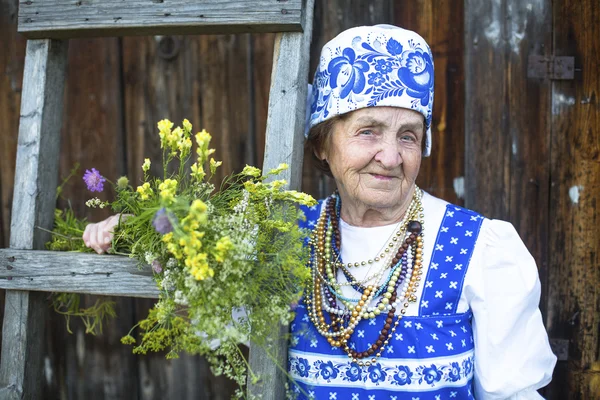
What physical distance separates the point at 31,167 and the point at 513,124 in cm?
167

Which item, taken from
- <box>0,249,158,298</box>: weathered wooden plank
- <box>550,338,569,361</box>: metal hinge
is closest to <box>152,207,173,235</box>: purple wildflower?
<box>0,249,158,298</box>: weathered wooden plank

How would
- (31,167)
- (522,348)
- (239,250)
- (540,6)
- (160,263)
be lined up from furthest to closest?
(540,6)
(31,167)
(522,348)
(160,263)
(239,250)

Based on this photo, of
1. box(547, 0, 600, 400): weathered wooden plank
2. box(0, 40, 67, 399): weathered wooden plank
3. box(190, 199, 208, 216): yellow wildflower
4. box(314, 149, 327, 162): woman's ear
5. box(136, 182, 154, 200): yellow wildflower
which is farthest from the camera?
box(547, 0, 600, 400): weathered wooden plank

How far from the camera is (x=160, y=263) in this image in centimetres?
144

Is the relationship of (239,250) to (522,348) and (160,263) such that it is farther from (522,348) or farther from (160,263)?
(522,348)

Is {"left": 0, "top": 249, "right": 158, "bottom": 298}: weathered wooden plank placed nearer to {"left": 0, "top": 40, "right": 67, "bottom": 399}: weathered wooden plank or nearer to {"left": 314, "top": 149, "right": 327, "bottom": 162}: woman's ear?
{"left": 0, "top": 40, "right": 67, "bottom": 399}: weathered wooden plank

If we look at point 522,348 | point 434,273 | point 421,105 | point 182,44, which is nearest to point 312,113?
point 421,105

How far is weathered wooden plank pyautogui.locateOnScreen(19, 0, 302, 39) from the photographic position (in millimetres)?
1595

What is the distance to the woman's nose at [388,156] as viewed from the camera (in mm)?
1646

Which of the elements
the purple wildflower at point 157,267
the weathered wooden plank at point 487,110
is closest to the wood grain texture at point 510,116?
the weathered wooden plank at point 487,110

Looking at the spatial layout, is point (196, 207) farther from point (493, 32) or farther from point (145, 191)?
point (493, 32)

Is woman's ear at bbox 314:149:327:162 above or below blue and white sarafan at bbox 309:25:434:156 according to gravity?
below

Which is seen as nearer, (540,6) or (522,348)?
(522,348)

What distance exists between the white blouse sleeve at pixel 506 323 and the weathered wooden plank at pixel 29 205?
4.33 feet
